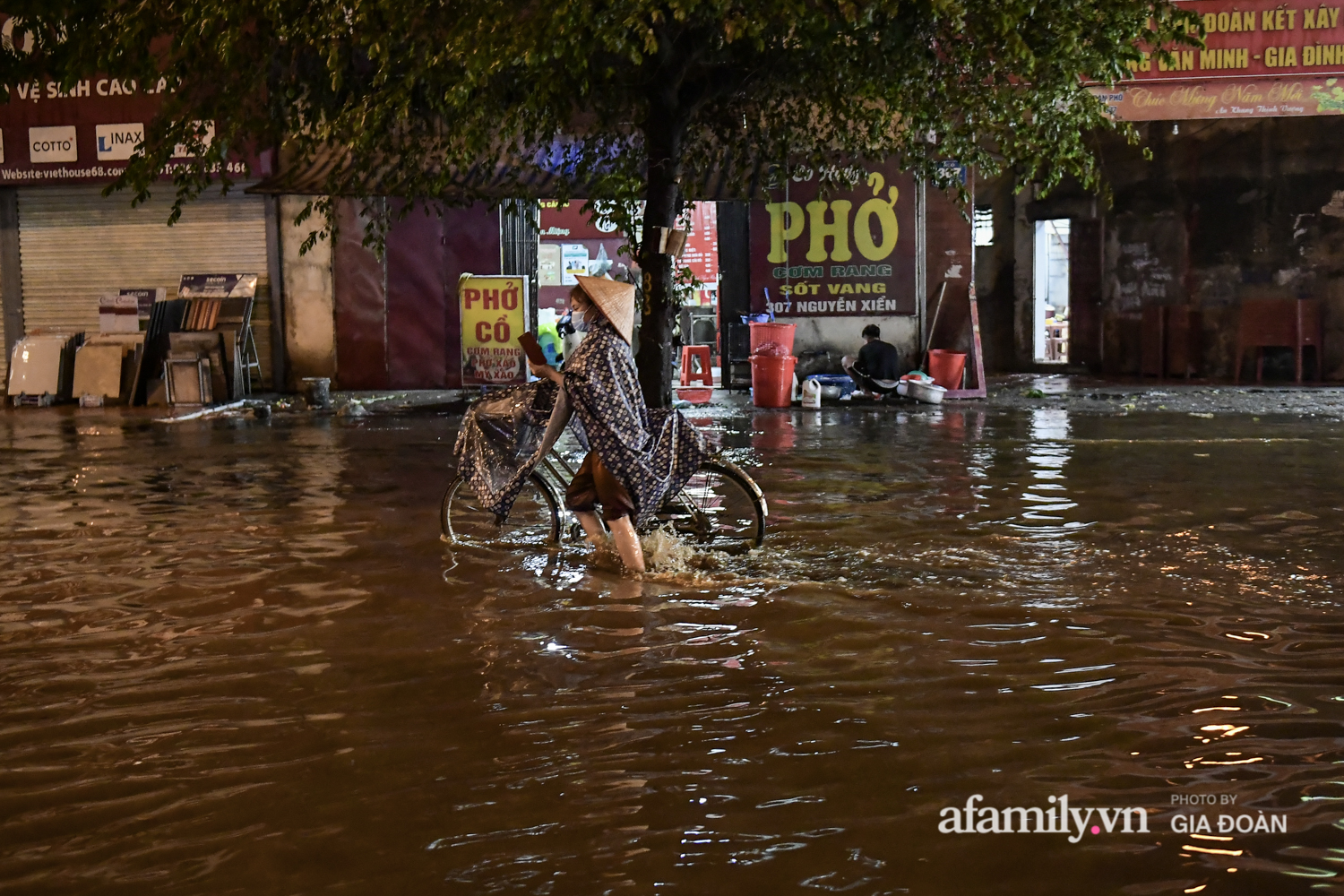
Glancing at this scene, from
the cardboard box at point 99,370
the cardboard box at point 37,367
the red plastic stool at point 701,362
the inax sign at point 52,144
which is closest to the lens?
the red plastic stool at point 701,362

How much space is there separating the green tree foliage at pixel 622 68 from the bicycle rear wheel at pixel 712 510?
1687 mm

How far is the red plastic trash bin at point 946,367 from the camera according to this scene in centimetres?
1749

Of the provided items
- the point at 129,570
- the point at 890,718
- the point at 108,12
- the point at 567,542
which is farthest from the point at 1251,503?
the point at 108,12

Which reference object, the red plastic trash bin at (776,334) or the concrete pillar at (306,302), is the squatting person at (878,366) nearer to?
the red plastic trash bin at (776,334)

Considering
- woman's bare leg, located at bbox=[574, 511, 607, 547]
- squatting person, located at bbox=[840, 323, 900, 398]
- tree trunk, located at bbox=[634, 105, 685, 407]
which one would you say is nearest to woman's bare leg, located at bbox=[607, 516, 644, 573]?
woman's bare leg, located at bbox=[574, 511, 607, 547]

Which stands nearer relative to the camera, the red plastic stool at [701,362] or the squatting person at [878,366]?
the squatting person at [878,366]

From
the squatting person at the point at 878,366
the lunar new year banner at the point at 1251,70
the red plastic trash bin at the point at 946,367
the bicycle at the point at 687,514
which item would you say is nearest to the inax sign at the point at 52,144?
the squatting person at the point at 878,366

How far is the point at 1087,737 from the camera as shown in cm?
415

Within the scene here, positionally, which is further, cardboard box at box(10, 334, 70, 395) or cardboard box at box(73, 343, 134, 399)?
cardboard box at box(10, 334, 70, 395)

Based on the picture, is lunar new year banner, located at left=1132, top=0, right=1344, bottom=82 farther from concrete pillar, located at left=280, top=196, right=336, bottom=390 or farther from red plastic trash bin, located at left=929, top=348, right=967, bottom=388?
concrete pillar, located at left=280, top=196, right=336, bottom=390

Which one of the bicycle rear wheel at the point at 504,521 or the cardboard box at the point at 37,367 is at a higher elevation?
the cardboard box at the point at 37,367

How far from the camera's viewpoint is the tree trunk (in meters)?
9.14

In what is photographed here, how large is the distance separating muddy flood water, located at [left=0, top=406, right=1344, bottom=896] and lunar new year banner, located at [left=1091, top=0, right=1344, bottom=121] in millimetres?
9362

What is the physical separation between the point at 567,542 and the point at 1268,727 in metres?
4.38
